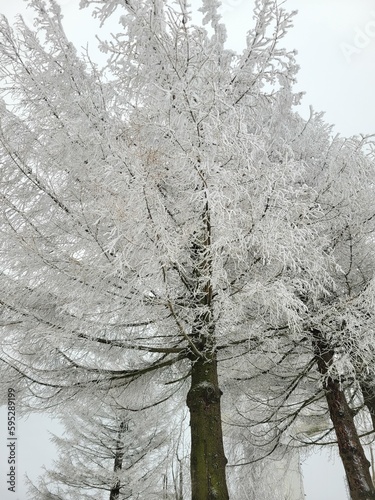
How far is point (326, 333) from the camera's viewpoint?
4.02 m

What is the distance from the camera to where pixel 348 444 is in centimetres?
439

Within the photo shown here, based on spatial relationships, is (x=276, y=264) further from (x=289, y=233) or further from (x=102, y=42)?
(x=102, y=42)

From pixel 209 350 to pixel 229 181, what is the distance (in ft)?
6.10

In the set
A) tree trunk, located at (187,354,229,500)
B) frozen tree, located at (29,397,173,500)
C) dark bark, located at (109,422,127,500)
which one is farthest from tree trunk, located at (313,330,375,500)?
dark bark, located at (109,422,127,500)

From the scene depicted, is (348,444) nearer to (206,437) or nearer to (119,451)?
(206,437)

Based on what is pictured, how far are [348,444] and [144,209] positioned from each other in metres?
3.84

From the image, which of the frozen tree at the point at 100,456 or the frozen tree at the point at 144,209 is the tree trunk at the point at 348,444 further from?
the frozen tree at the point at 100,456

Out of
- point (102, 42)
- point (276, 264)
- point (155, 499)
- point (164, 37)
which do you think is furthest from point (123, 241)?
point (155, 499)

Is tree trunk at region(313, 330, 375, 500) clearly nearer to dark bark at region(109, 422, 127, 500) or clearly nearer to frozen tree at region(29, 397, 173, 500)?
frozen tree at region(29, 397, 173, 500)

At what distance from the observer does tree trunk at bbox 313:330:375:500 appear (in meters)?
4.23

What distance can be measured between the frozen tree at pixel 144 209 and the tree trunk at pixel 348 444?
973 mm

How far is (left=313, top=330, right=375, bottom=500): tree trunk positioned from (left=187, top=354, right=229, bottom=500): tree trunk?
129cm

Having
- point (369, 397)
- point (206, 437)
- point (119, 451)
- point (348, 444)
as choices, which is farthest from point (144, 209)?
point (119, 451)

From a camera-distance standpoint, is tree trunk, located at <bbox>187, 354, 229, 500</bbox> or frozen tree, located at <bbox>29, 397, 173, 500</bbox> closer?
tree trunk, located at <bbox>187, 354, 229, 500</bbox>
